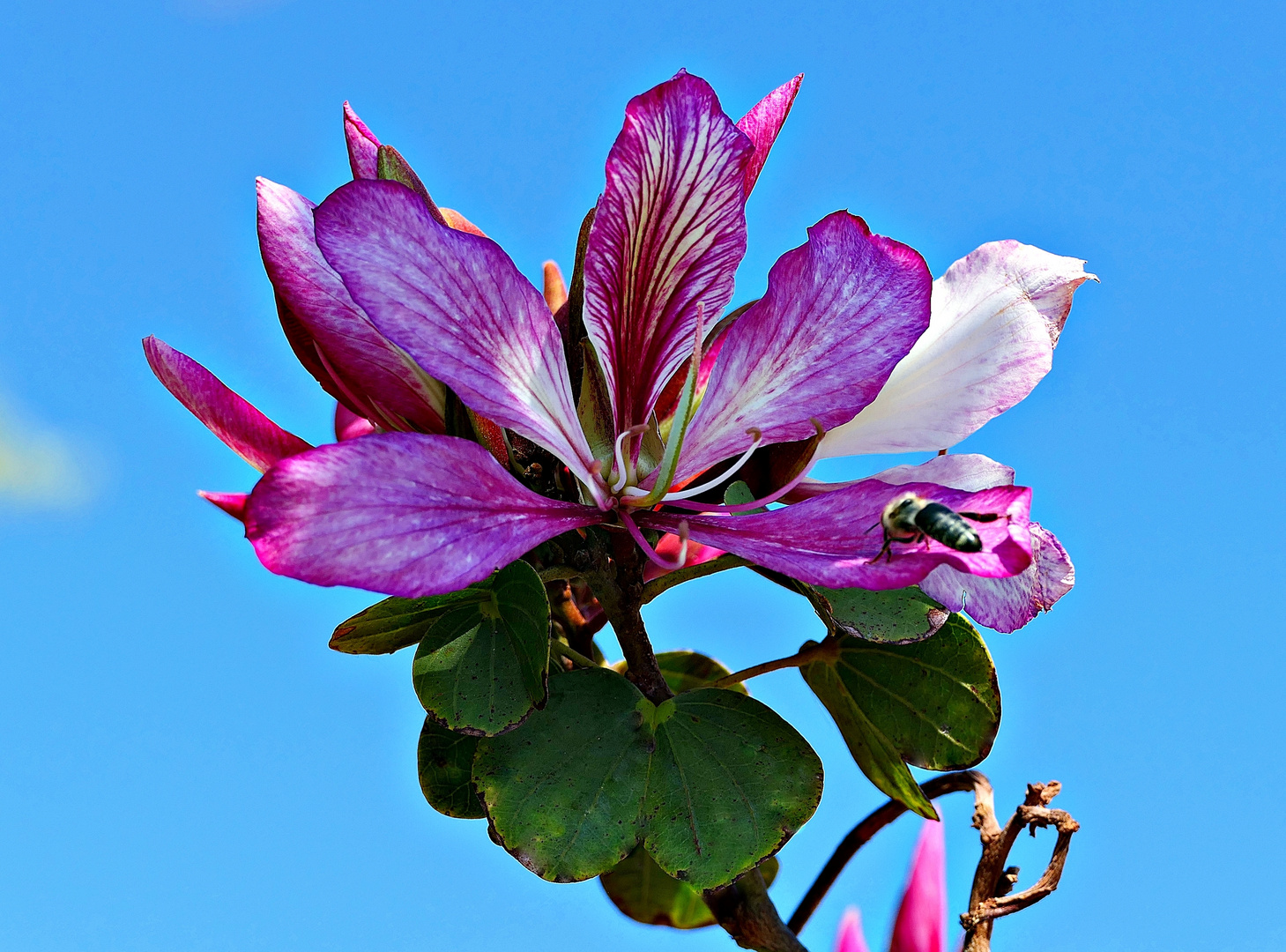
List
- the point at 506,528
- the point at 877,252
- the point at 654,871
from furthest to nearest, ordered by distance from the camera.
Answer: the point at 654,871, the point at 877,252, the point at 506,528

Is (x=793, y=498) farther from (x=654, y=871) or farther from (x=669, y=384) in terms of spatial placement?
(x=654, y=871)

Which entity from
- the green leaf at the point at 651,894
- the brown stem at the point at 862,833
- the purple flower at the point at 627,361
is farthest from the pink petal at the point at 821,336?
the green leaf at the point at 651,894

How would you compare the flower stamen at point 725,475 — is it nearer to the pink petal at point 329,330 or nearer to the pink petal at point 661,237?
the pink petal at point 661,237

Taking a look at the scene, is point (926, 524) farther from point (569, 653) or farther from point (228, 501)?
point (228, 501)

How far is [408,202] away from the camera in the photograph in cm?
85

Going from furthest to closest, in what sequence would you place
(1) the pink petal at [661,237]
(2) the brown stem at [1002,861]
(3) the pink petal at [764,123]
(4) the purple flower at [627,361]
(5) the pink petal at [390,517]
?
(2) the brown stem at [1002,861] < (3) the pink petal at [764,123] < (1) the pink petal at [661,237] < (4) the purple flower at [627,361] < (5) the pink petal at [390,517]

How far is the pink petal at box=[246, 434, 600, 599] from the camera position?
72cm

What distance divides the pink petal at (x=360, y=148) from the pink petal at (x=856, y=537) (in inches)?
14.3

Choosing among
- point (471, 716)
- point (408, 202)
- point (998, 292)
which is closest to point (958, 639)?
point (998, 292)

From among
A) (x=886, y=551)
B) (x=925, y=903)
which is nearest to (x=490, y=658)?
(x=886, y=551)

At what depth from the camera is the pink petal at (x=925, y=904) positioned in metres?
1.36

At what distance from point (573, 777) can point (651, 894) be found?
1.43 feet

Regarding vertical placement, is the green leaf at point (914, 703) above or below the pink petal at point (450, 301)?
below

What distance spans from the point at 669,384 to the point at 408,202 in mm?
314
